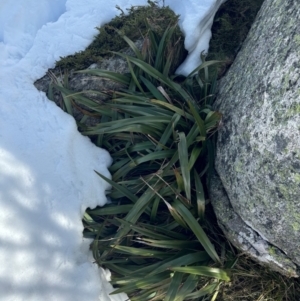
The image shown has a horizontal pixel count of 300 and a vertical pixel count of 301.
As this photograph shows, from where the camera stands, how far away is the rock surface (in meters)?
1.77

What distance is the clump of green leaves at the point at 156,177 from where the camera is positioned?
7.40 ft

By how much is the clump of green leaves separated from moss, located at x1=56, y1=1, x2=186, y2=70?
0.08 m

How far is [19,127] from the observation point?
2340 mm

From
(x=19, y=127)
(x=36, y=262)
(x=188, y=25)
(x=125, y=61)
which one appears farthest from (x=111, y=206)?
(x=188, y=25)

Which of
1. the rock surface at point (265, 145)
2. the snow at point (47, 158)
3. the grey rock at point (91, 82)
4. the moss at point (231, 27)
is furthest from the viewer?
the moss at point (231, 27)

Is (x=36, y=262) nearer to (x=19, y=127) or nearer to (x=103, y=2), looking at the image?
(x=19, y=127)

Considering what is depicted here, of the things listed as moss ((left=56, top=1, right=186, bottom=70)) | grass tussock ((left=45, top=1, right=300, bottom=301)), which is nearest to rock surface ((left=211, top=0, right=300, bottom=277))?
grass tussock ((left=45, top=1, right=300, bottom=301))

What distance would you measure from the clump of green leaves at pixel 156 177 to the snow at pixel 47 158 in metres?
0.10

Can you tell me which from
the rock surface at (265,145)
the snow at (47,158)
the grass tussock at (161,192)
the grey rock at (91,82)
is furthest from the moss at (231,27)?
the grey rock at (91,82)

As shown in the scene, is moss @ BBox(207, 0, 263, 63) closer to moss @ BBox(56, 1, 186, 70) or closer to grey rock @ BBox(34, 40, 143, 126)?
moss @ BBox(56, 1, 186, 70)

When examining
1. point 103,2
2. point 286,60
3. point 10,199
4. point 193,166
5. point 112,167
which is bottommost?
point 10,199

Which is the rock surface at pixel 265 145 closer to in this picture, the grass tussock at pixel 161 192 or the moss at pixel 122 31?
the grass tussock at pixel 161 192

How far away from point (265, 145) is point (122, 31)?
1.26 metres

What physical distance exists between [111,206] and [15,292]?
2.25 feet
